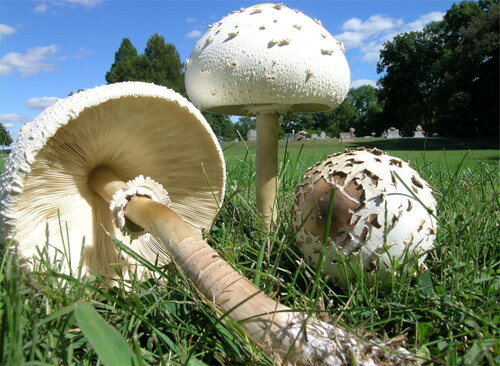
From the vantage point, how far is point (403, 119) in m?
54.2

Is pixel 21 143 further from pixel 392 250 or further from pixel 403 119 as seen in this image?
pixel 403 119

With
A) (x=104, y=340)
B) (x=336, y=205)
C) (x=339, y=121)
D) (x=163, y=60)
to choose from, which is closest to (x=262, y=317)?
(x=104, y=340)

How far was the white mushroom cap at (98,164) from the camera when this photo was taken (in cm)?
185

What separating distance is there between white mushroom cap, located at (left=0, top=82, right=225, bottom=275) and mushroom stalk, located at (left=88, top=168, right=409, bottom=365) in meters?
0.36

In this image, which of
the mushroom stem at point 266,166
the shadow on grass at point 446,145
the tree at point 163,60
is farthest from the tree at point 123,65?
the mushroom stem at point 266,166

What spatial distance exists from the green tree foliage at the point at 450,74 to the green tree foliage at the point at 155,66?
1078 inches

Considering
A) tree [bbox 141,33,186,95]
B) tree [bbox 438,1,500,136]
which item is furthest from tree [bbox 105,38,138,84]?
tree [bbox 438,1,500,136]

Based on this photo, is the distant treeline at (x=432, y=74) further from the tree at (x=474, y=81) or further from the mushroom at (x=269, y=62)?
the mushroom at (x=269, y=62)

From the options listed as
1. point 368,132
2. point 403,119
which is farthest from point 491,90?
point 368,132

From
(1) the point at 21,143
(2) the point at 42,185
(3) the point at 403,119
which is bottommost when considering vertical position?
(2) the point at 42,185

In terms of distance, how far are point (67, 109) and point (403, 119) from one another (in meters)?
57.1

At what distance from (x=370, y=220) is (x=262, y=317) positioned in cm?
81

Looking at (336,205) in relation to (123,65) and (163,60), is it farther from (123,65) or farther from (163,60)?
(163,60)

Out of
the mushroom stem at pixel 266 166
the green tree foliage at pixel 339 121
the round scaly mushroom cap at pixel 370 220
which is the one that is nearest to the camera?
the round scaly mushroom cap at pixel 370 220
